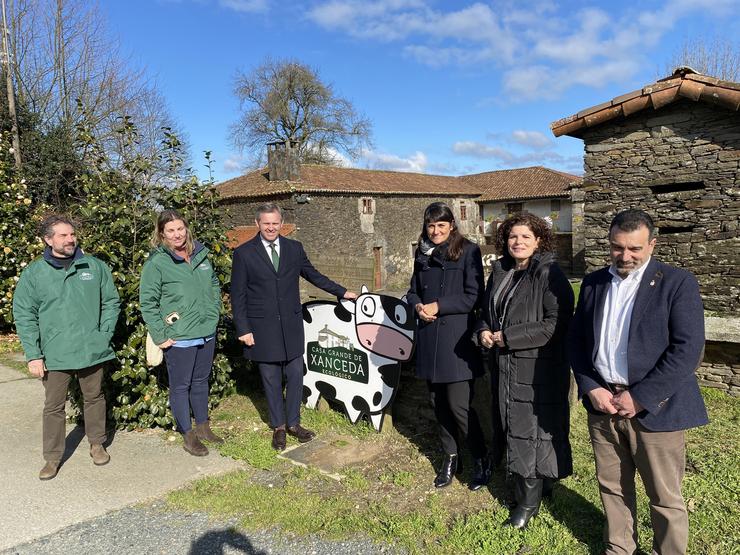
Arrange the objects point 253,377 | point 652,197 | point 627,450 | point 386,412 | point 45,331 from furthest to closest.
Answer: point 652,197 < point 253,377 < point 386,412 < point 45,331 < point 627,450

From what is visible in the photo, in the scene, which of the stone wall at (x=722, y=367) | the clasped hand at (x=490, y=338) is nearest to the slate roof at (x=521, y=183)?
the stone wall at (x=722, y=367)

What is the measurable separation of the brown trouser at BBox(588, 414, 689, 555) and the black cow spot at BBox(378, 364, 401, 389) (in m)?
1.87

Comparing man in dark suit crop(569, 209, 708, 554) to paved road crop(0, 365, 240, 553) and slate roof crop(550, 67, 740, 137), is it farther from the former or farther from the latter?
slate roof crop(550, 67, 740, 137)

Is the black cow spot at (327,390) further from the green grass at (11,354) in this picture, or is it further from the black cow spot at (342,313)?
the green grass at (11,354)

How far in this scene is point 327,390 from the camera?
4828 millimetres

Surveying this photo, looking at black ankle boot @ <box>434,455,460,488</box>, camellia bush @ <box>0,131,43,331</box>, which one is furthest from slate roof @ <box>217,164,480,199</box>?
black ankle boot @ <box>434,455,460,488</box>

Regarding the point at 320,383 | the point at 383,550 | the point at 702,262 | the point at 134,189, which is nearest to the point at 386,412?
the point at 320,383

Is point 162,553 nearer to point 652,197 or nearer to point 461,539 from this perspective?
point 461,539

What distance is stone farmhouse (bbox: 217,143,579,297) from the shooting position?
20469 millimetres

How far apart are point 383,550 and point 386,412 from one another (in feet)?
5.21

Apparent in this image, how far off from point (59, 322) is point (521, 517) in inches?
133

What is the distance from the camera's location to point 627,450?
2557mm

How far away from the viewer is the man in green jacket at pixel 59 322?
361 centimetres

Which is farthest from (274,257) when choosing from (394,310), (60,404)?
(60,404)
